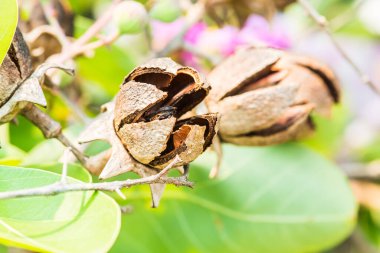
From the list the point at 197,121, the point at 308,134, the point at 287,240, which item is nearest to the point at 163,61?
the point at 197,121

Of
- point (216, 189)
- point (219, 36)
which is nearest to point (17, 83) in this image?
point (216, 189)

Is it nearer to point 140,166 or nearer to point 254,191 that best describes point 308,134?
point 254,191

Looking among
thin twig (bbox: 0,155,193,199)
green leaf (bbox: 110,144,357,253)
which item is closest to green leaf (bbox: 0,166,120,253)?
thin twig (bbox: 0,155,193,199)

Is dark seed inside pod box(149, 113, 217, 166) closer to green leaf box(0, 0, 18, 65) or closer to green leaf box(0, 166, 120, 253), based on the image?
green leaf box(0, 166, 120, 253)

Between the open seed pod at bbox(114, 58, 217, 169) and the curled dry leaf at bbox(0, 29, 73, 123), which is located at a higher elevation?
the curled dry leaf at bbox(0, 29, 73, 123)

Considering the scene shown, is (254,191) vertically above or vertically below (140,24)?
below

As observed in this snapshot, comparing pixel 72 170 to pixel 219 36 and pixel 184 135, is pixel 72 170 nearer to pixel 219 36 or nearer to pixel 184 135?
pixel 184 135

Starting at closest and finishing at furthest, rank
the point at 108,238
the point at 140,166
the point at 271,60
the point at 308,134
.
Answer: the point at 108,238, the point at 140,166, the point at 271,60, the point at 308,134
